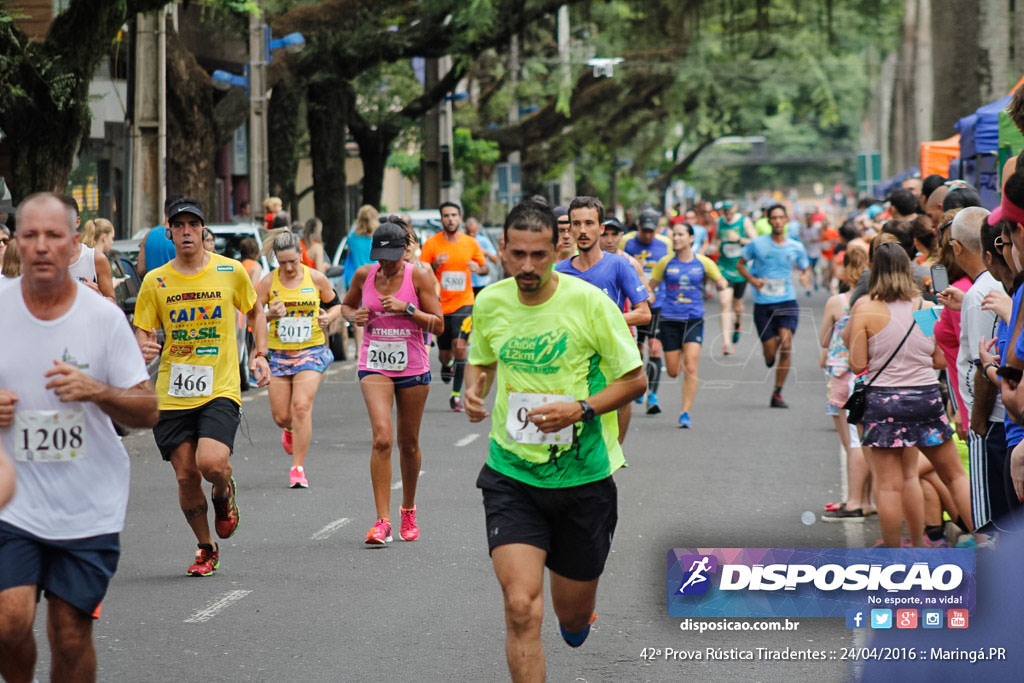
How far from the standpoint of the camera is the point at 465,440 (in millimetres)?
14227

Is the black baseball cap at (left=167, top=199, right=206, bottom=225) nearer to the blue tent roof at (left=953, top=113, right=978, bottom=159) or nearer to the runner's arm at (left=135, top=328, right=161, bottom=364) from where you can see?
the runner's arm at (left=135, top=328, right=161, bottom=364)

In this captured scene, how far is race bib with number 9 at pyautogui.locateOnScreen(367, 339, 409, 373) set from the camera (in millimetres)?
9680

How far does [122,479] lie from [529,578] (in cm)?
138

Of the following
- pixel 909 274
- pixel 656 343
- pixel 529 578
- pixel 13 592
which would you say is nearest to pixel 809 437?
pixel 656 343

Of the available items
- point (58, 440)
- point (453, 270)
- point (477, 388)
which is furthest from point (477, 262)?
point (58, 440)

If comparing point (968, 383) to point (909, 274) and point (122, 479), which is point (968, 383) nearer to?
point (909, 274)

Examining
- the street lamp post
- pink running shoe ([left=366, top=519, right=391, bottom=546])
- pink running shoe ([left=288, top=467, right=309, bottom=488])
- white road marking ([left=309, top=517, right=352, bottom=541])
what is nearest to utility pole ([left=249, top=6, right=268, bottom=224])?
the street lamp post

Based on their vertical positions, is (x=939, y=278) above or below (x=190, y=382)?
above

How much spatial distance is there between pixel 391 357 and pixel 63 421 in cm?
473

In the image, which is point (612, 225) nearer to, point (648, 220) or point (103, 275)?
point (648, 220)

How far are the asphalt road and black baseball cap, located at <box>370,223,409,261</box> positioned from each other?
1.64m

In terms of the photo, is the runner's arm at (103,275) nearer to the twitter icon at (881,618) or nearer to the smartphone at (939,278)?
the smartphone at (939,278)

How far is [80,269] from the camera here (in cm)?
1188

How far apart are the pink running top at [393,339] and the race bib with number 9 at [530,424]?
3918 millimetres
